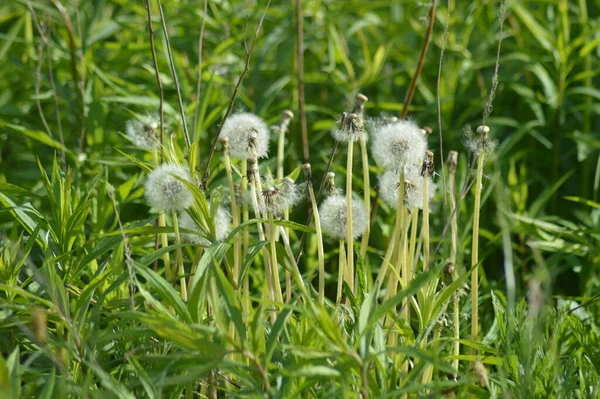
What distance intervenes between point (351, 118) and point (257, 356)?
50 centimetres

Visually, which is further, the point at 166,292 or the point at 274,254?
the point at 274,254

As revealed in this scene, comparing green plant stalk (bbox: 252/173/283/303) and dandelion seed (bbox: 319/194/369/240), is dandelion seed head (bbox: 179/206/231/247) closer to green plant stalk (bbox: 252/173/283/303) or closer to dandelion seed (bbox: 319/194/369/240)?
green plant stalk (bbox: 252/173/283/303)

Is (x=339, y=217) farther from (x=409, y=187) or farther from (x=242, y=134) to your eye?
(x=242, y=134)

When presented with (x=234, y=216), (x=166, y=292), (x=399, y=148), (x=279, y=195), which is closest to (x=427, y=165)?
(x=399, y=148)

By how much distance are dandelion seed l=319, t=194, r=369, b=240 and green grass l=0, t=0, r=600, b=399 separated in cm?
5

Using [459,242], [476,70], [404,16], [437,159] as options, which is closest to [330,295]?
[459,242]

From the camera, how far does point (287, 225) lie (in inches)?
57.5

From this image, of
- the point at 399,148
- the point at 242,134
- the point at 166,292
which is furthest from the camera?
the point at 242,134

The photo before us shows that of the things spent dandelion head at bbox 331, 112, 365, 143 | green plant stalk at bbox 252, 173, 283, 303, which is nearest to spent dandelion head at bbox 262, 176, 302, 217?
green plant stalk at bbox 252, 173, 283, 303

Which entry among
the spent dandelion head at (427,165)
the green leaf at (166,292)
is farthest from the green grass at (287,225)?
the spent dandelion head at (427,165)

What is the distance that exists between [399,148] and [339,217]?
193 mm

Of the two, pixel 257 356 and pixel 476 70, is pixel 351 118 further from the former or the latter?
pixel 476 70

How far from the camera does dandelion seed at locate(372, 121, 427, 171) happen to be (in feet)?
4.74

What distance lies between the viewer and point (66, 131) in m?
2.86
